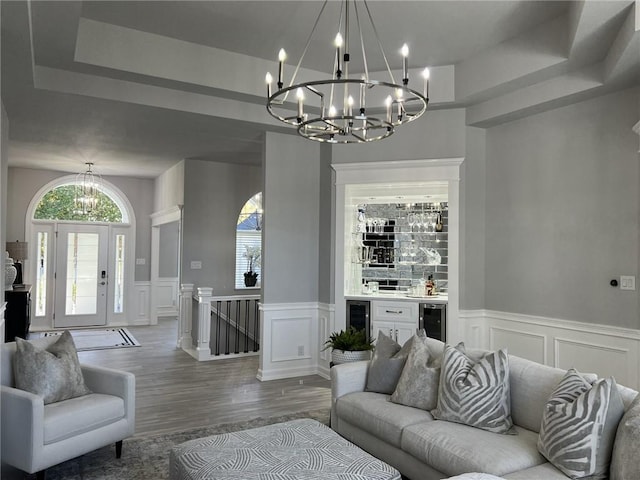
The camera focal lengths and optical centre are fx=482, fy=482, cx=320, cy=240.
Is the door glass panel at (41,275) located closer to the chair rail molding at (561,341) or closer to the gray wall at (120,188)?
the gray wall at (120,188)

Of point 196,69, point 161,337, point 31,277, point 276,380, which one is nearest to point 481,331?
point 276,380

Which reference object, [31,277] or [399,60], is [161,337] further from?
[399,60]

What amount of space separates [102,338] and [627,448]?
7892 millimetres

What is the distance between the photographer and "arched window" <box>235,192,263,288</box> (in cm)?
816

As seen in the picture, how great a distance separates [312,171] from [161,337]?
176 inches

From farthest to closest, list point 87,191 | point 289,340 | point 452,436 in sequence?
1. point 87,191
2. point 289,340
3. point 452,436

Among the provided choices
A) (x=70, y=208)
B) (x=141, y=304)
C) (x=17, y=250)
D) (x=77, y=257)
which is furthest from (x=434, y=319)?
(x=70, y=208)

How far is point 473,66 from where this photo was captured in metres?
4.73

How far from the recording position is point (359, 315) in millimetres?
5512

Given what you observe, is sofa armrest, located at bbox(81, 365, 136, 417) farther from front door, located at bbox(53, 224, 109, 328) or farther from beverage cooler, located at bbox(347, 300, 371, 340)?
front door, located at bbox(53, 224, 109, 328)

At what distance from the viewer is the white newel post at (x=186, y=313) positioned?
742 centimetres

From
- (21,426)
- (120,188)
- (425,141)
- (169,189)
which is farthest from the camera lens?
(120,188)

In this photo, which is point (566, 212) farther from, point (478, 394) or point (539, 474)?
point (539, 474)

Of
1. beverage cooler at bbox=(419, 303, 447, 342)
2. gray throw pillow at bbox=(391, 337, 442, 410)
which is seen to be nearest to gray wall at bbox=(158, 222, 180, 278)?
beverage cooler at bbox=(419, 303, 447, 342)
